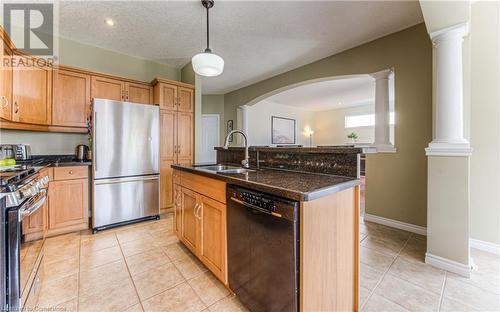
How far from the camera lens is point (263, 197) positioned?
1149 millimetres

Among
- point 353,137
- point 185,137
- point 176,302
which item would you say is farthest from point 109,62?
point 353,137

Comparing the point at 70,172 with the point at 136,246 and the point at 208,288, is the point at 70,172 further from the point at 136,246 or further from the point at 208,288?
the point at 208,288

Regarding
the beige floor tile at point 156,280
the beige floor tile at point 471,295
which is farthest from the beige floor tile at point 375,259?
the beige floor tile at point 156,280

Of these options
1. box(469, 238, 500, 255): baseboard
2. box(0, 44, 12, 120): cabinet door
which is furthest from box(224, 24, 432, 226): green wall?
box(0, 44, 12, 120): cabinet door

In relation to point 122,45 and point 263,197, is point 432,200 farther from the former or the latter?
point 122,45

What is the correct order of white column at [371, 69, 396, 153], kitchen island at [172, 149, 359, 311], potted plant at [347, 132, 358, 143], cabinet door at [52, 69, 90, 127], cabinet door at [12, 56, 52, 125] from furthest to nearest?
1. potted plant at [347, 132, 358, 143]
2. white column at [371, 69, 396, 153]
3. cabinet door at [52, 69, 90, 127]
4. cabinet door at [12, 56, 52, 125]
5. kitchen island at [172, 149, 359, 311]

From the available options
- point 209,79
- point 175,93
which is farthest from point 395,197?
point 209,79

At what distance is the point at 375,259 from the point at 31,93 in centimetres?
440

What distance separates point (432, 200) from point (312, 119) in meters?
7.67

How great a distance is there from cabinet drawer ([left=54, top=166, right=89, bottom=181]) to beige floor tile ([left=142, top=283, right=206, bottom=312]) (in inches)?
79.1

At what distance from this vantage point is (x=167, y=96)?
134 inches

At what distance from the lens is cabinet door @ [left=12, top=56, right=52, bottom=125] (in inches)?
92.0

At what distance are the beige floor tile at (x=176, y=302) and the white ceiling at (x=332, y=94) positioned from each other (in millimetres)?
4551

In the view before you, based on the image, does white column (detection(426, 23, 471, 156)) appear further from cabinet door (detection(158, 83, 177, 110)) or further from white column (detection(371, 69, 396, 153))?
cabinet door (detection(158, 83, 177, 110))
